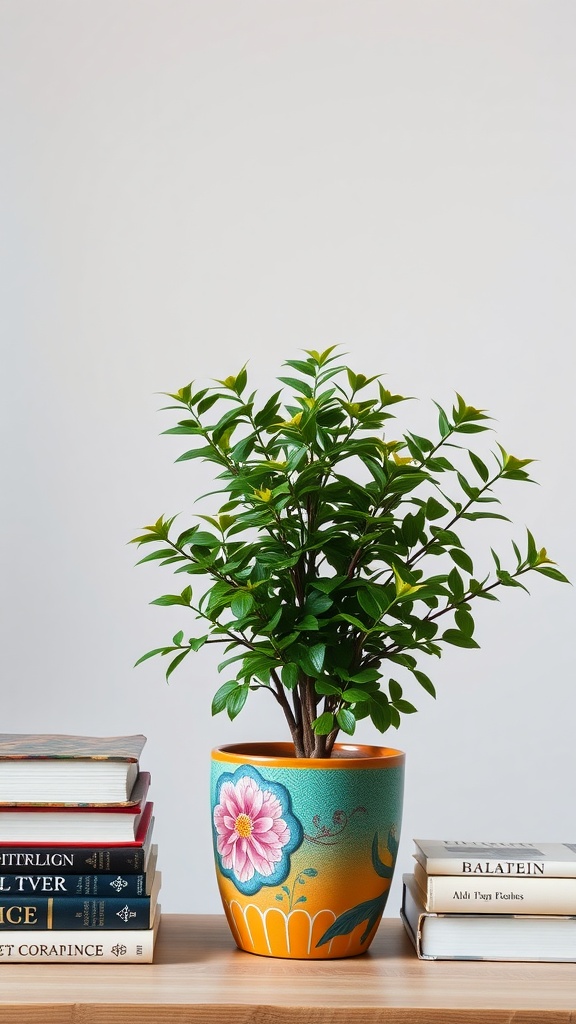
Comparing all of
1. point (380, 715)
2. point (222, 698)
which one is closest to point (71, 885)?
point (222, 698)

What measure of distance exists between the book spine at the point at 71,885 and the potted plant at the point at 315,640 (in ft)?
0.29

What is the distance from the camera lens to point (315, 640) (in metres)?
0.95

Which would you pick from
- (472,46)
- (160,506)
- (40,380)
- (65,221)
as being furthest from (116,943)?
(472,46)

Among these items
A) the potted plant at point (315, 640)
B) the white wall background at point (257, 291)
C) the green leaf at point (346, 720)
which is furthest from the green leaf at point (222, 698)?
the white wall background at point (257, 291)

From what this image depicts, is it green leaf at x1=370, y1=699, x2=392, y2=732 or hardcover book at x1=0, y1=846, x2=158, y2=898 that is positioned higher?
green leaf at x1=370, y1=699, x2=392, y2=732

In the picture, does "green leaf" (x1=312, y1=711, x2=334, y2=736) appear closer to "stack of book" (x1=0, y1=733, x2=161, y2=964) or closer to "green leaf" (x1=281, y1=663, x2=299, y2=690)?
"green leaf" (x1=281, y1=663, x2=299, y2=690)

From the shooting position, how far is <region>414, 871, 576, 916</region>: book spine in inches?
36.9

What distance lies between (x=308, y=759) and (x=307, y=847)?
8 centimetres

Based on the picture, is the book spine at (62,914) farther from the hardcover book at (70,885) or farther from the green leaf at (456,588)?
the green leaf at (456,588)

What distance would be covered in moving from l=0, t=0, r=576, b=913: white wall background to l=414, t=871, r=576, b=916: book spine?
757mm

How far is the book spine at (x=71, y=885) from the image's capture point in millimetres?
913

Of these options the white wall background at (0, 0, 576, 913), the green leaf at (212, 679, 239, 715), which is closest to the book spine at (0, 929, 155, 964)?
the green leaf at (212, 679, 239, 715)

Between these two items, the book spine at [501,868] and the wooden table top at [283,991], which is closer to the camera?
the wooden table top at [283,991]

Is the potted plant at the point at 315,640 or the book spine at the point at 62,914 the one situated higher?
the potted plant at the point at 315,640
